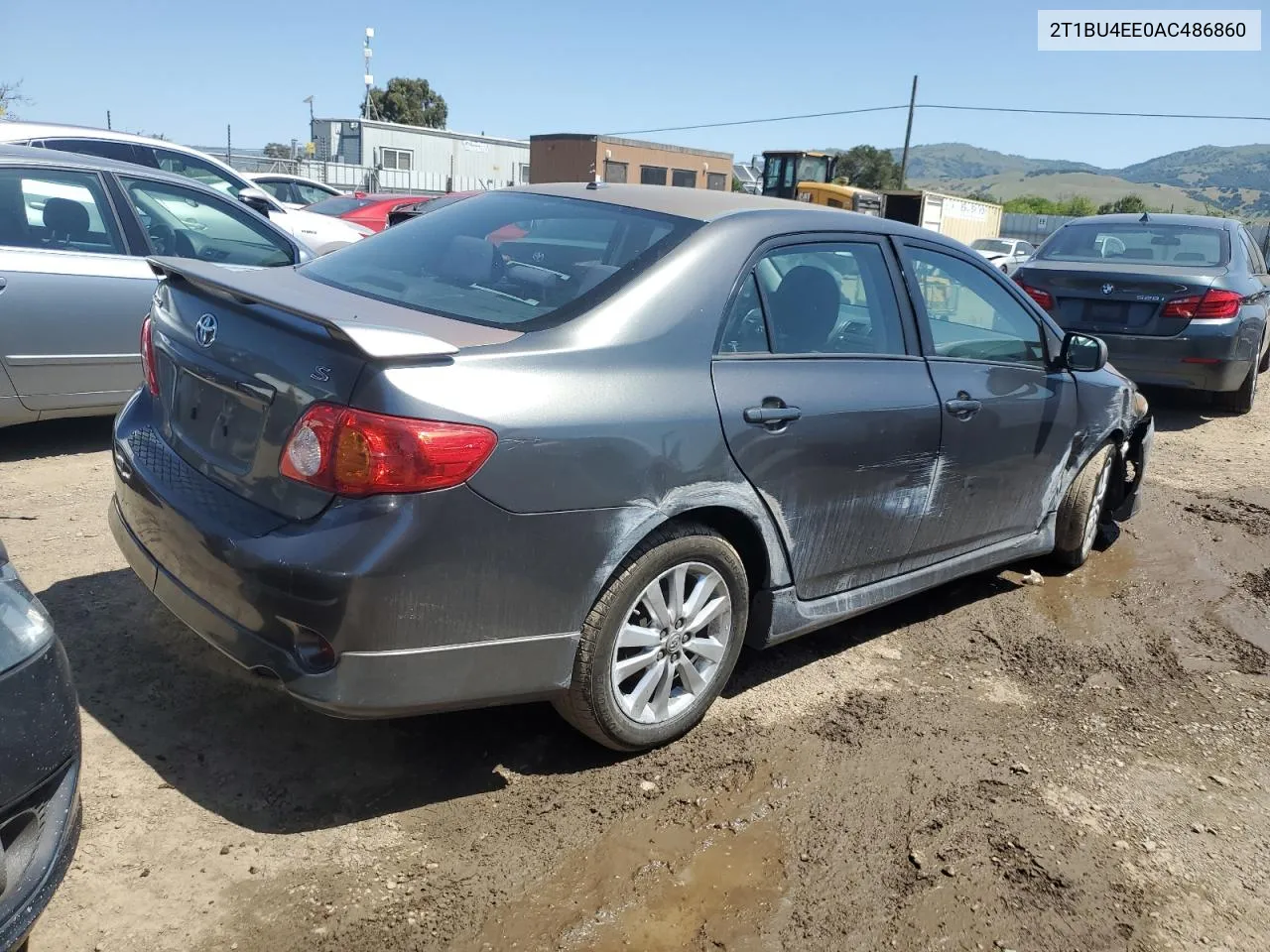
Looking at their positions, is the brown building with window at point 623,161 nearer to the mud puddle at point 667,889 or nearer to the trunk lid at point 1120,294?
the trunk lid at point 1120,294

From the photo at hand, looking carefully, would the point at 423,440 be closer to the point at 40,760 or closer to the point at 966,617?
the point at 40,760

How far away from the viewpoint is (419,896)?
2502mm

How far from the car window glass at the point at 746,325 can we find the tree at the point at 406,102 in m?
73.8

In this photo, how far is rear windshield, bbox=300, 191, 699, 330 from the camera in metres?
2.97

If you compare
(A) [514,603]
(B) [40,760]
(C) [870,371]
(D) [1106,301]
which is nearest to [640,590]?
(A) [514,603]

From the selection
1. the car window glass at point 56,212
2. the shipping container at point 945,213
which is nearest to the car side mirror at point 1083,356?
the car window glass at point 56,212

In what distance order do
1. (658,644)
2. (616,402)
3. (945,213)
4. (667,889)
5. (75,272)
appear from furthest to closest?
(945,213)
(75,272)
(658,644)
(616,402)
(667,889)

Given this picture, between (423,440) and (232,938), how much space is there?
1.20 metres

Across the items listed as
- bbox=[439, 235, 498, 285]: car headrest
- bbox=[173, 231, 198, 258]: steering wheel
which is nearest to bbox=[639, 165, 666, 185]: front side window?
bbox=[173, 231, 198, 258]: steering wheel

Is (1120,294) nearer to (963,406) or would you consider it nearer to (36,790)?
(963,406)

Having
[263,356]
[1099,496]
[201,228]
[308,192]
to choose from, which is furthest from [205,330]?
[308,192]

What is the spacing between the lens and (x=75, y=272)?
5.39m

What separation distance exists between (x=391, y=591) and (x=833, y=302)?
6.26 feet

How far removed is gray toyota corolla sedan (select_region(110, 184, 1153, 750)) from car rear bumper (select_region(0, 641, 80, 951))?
1.72 ft
